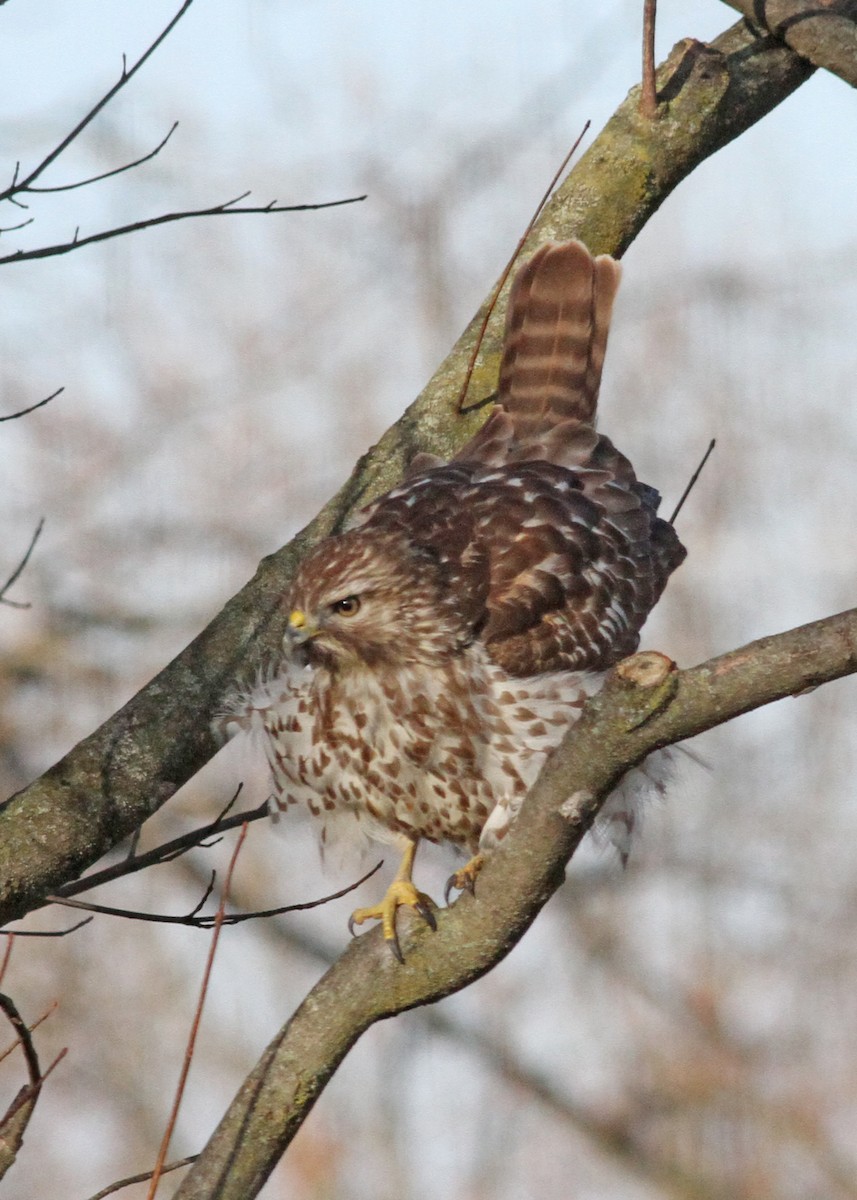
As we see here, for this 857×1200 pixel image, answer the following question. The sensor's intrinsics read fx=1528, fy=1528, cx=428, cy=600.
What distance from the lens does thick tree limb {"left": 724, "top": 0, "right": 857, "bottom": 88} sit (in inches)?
144

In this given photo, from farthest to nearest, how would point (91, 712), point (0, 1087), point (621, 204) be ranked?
point (0, 1087), point (91, 712), point (621, 204)

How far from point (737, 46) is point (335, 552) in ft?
5.87

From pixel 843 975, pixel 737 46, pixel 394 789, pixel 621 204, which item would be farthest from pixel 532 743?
pixel 843 975

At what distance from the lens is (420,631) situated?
3279 mm

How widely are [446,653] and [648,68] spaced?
1534 millimetres

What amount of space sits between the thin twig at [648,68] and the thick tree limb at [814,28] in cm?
27

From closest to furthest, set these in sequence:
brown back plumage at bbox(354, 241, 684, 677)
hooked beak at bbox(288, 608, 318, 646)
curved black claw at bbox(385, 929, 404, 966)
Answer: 1. curved black claw at bbox(385, 929, 404, 966)
2. hooked beak at bbox(288, 608, 318, 646)
3. brown back plumage at bbox(354, 241, 684, 677)

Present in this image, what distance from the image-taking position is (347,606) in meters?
3.28

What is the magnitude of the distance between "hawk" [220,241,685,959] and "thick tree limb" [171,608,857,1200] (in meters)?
0.38

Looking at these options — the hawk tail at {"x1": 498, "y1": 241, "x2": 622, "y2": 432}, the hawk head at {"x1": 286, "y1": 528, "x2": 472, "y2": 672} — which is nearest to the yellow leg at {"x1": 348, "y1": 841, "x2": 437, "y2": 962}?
the hawk head at {"x1": 286, "y1": 528, "x2": 472, "y2": 672}

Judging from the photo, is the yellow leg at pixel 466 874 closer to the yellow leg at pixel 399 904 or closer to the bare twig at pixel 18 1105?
the yellow leg at pixel 399 904

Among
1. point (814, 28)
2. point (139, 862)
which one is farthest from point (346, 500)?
point (814, 28)

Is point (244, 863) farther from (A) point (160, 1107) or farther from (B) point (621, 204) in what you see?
(B) point (621, 204)

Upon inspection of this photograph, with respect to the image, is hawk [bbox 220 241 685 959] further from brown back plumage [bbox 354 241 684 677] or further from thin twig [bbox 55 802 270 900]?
thin twig [bbox 55 802 270 900]
